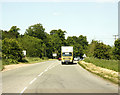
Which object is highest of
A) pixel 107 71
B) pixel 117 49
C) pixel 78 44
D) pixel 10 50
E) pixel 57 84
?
pixel 78 44

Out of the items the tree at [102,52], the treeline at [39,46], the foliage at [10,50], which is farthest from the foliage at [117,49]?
the foliage at [10,50]

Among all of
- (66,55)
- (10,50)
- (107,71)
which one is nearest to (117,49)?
(66,55)

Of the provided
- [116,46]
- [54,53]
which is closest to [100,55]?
[116,46]

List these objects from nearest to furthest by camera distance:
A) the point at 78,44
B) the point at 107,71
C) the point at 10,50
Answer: the point at 107,71
the point at 10,50
the point at 78,44

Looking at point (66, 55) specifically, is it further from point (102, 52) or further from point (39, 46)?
point (39, 46)

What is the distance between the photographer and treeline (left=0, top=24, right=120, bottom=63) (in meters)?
44.8

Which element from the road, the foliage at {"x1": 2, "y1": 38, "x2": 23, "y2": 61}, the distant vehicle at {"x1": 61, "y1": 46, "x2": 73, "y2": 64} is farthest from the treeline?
the road

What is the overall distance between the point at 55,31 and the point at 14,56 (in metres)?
103

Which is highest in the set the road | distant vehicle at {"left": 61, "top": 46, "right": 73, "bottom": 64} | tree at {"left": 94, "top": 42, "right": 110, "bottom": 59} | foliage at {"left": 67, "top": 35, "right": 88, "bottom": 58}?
foliage at {"left": 67, "top": 35, "right": 88, "bottom": 58}

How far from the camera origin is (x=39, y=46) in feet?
281

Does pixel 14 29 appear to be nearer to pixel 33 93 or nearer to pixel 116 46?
pixel 116 46

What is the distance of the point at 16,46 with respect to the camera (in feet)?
150

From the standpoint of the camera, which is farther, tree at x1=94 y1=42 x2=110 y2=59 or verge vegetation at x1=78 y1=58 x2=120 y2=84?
tree at x1=94 y1=42 x2=110 y2=59

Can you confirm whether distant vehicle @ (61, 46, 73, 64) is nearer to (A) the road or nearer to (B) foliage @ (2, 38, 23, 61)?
(B) foliage @ (2, 38, 23, 61)
